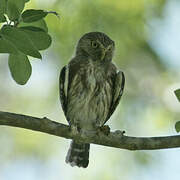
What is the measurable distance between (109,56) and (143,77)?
8.18ft

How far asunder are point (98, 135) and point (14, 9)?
1.61 meters

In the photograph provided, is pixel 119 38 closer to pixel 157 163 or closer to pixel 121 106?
pixel 121 106

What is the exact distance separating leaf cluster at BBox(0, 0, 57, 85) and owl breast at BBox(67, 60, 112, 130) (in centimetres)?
251

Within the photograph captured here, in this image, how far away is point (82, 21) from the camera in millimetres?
7520

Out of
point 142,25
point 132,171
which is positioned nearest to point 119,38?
point 142,25

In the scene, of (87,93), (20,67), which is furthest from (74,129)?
(87,93)

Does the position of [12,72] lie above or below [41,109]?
below

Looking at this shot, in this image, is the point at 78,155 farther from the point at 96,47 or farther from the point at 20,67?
the point at 20,67

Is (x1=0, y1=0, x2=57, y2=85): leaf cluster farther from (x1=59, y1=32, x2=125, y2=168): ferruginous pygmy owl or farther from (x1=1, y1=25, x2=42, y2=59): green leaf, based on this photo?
(x1=59, y1=32, x2=125, y2=168): ferruginous pygmy owl

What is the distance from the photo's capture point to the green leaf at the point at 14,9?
9.66 feet

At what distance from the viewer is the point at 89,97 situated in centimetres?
571

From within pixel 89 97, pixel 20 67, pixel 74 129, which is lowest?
pixel 20 67

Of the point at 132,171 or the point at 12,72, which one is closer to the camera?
the point at 12,72

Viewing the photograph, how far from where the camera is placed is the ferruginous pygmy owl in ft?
18.8
